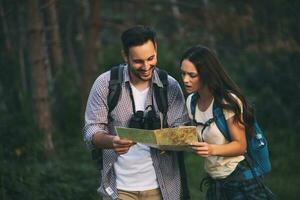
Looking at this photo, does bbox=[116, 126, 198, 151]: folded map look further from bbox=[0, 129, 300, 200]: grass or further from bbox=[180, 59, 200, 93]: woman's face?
bbox=[0, 129, 300, 200]: grass

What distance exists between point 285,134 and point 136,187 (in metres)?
8.20

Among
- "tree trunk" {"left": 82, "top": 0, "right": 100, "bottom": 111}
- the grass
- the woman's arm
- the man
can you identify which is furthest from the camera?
"tree trunk" {"left": 82, "top": 0, "right": 100, "bottom": 111}

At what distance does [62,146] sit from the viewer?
10.2 meters

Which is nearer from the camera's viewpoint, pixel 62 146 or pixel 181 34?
pixel 62 146

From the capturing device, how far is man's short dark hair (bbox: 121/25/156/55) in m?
4.71

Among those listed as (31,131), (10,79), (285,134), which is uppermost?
(10,79)

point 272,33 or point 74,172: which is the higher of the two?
point 272,33

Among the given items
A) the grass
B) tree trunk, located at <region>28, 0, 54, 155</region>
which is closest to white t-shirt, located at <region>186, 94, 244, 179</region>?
the grass

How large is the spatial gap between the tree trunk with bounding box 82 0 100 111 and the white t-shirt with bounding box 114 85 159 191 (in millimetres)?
6663

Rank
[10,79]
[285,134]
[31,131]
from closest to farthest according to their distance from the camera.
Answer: [31,131]
[10,79]
[285,134]

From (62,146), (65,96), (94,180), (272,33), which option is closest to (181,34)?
(272,33)

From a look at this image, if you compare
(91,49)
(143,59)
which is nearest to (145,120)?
(143,59)

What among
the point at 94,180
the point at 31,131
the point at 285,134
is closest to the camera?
the point at 94,180

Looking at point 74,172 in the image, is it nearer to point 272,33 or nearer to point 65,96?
point 65,96
